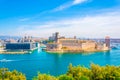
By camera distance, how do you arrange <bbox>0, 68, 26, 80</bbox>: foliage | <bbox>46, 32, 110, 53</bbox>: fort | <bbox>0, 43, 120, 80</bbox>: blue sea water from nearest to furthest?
<bbox>0, 68, 26, 80</bbox>: foliage, <bbox>0, 43, 120, 80</bbox>: blue sea water, <bbox>46, 32, 110, 53</bbox>: fort

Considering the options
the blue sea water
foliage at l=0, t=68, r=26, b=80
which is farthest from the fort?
foliage at l=0, t=68, r=26, b=80

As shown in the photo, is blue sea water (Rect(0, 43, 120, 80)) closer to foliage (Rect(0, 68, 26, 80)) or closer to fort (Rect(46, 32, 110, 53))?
foliage (Rect(0, 68, 26, 80))

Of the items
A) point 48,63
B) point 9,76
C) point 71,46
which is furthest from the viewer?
point 71,46

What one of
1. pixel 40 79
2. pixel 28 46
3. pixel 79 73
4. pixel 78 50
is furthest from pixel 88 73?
pixel 28 46

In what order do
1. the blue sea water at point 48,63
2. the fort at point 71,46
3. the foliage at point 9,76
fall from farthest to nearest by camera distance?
1. the fort at point 71,46
2. the blue sea water at point 48,63
3. the foliage at point 9,76

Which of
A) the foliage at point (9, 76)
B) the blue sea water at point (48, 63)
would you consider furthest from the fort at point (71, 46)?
the foliage at point (9, 76)

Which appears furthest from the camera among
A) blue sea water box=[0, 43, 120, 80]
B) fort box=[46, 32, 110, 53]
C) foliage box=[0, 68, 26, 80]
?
fort box=[46, 32, 110, 53]

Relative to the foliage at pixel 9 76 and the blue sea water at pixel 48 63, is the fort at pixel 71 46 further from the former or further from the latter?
the foliage at pixel 9 76

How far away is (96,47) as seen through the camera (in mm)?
39625

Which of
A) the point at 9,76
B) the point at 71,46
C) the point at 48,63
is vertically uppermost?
the point at 71,46

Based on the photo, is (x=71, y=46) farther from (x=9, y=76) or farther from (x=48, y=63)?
(x=9, y=76)

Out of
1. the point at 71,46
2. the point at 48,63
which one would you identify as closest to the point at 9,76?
the point at 48,63

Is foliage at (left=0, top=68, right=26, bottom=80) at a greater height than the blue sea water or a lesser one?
greater

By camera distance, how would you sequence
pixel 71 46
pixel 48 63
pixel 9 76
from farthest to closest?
pixel 71 46, pixel 48 63, pixel 9 76
